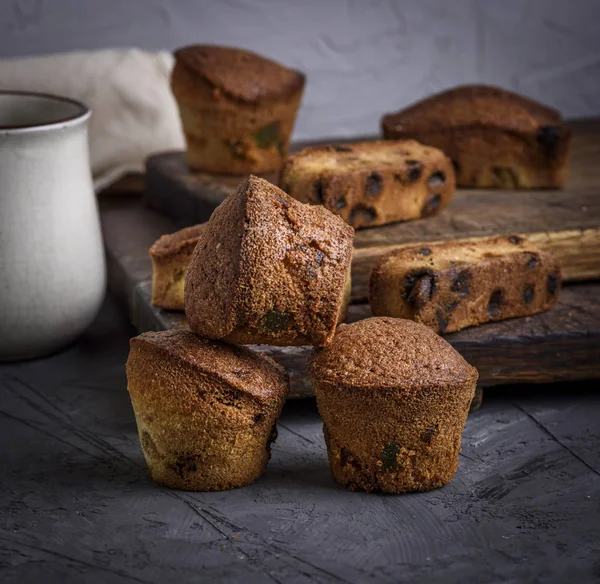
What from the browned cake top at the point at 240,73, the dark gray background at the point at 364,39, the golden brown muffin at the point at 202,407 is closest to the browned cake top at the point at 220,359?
the golden brown muffin at the point at 202,407

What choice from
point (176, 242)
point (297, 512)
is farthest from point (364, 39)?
point (297, 512)

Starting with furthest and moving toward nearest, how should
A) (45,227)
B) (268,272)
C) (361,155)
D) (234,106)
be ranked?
(234,106) → (361,155) → (45,227) → (268,272)

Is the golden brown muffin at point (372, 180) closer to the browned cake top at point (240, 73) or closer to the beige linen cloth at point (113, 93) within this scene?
the browned cake top at point (240, 73)

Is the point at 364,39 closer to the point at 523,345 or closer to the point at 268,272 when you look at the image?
the point at 523,345

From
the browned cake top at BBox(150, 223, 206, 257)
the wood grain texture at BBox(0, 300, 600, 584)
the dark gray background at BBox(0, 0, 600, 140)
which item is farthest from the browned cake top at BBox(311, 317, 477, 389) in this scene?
the dark gray background at BBox(0, 0, 600, 140)

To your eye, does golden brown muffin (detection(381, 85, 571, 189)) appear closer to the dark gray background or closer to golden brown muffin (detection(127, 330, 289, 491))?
the dark gray background

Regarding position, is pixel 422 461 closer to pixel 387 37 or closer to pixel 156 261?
pixel 156 261

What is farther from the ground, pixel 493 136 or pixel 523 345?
pixel 493 136
